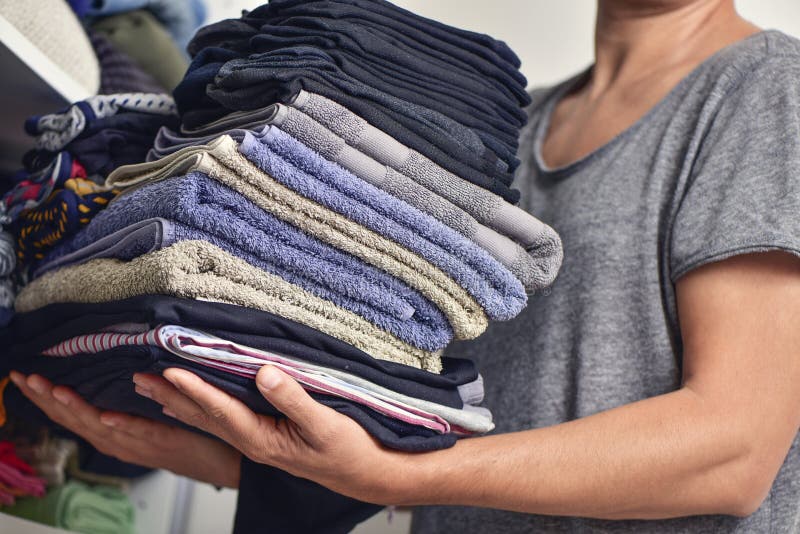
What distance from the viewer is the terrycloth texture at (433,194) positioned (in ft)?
1.88

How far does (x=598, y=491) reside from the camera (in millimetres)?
617

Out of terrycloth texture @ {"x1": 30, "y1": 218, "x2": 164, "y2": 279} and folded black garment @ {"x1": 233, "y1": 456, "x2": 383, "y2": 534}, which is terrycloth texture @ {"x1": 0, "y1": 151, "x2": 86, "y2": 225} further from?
folded black garment @ {"x1": 233, "y1": 456, "x2": 383, "y2": 534}

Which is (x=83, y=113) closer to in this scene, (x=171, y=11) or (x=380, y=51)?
(x=380, y=51)

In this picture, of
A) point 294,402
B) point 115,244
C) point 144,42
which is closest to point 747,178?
point 294,402

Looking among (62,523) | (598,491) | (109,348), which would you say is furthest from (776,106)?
(62,523)

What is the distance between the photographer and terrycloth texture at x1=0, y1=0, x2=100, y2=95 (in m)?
0.80

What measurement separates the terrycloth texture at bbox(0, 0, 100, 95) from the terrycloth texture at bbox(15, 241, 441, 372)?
0.34 metres

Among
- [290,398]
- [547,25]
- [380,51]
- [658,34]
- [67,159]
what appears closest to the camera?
[290,398]

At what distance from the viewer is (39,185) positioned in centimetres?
79

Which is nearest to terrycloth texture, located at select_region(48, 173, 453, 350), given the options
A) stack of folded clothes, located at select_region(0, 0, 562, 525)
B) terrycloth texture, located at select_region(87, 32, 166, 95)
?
stack of folded clothes, located at select_region(0, 0, 562, 525)

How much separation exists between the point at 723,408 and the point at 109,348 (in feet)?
1.69

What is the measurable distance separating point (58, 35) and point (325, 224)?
1.66 feet

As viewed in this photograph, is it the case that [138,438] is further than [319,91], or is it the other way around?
[138,438]

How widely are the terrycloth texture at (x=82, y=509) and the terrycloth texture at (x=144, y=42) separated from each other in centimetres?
64
